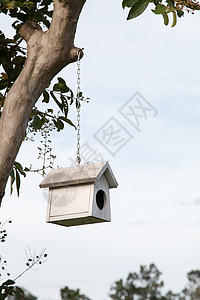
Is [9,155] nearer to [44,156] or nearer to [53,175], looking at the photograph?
[53,175]

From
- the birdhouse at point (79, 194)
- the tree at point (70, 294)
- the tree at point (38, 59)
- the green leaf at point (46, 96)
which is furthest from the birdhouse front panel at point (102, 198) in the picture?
the tree at point (70, 294)

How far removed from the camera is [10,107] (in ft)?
9.66

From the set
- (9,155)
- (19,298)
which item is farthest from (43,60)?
(19,298)

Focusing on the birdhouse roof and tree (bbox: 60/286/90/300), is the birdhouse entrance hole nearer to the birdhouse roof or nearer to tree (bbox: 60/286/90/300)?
the birdhouse roof

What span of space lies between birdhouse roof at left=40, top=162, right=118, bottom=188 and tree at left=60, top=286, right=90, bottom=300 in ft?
51.6

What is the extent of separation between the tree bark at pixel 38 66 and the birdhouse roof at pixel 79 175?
55cm

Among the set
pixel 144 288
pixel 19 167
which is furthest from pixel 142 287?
pixel 19 167

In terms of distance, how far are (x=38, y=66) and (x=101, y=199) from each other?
1054mm

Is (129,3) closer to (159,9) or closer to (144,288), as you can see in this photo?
(159,9)

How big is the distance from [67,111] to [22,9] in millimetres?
955

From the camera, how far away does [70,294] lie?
18859mm

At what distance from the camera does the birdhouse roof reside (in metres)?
3.28

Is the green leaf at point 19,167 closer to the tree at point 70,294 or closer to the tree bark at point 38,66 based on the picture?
the tree bark at point 38,66

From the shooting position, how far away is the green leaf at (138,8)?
288 centimetres
